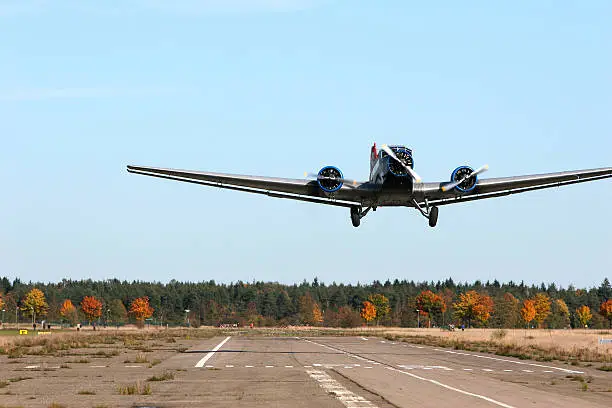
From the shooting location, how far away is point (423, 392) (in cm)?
2794

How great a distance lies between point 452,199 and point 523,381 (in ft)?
39.5

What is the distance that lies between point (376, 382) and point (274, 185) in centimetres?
1412

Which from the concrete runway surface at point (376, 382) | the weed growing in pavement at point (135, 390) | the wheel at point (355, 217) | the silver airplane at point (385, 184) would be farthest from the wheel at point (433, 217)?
the weed growing in pavement at point (135, 390)

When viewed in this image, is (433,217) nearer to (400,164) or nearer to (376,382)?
(400,164)

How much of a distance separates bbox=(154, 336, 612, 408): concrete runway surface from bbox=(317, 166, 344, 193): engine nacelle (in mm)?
9675

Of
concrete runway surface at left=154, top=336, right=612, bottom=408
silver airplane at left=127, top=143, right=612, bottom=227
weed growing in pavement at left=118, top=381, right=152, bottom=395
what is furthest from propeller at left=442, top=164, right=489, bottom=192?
weed growing in pavement at left=118, top=381, right=152, bottom=395

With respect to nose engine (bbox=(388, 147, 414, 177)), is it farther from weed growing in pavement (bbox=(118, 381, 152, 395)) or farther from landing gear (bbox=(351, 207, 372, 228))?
weed growing in pavement (bbox=(118, 381, 152, 395))

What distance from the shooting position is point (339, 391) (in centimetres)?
2781

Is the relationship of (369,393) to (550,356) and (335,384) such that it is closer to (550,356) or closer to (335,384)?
(335,384)

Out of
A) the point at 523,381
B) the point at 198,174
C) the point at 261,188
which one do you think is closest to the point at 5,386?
the point at 198,174

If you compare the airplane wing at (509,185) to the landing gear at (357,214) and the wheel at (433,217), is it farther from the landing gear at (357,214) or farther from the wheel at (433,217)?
the landing gear at (357,214)

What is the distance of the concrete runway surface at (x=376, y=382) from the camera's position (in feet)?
81.7

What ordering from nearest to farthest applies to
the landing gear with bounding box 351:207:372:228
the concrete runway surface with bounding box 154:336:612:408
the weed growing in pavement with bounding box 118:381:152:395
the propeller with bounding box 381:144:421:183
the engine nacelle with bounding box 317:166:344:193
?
1. the concrete runway surface with bounding box 154:336:612:408
2. the weed growing in pavement with bounding box 118:381:152:395
3. the propeller with bounding box 381:144:421:183
4. the engine nacelle with bounding box 317:166:344:193
5. the landing gear with bounding box 351:207:372:228

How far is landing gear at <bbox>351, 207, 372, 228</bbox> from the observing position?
4381cm
